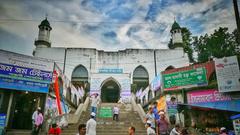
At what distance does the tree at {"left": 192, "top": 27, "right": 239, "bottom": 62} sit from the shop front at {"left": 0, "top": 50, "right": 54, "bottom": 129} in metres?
17.6

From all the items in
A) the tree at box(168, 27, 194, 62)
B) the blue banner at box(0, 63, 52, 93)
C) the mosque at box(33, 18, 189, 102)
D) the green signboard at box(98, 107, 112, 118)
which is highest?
the tree at box(168, 27, 194, 62)

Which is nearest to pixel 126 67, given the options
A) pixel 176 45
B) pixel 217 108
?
pixel 176 45

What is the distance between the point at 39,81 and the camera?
483 inches

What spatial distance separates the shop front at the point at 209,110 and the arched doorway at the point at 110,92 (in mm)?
12612

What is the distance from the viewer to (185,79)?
549 inches

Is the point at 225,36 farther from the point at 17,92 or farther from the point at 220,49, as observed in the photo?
the point at 17,92

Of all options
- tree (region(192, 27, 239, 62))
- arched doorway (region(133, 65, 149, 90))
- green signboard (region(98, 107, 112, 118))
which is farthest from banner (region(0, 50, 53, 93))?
tree (region(192, 27, 239, 62))

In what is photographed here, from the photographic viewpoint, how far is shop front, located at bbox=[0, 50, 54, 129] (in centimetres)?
1103

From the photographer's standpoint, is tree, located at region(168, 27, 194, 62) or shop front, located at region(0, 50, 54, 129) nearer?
shop front, located at region(0, 50, 54, 129)

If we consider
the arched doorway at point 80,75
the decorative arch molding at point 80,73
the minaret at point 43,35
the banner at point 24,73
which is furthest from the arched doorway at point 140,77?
the banner at point 24,73

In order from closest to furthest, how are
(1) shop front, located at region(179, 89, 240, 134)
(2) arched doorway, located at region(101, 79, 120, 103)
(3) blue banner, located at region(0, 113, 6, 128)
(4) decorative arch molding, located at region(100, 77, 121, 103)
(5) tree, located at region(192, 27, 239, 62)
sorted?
(3) blue banner, located at region(0, 113, 6, 128) < (1) shop front, located at region(179, 89, 240, 134) < (5) tree, located at region(192, 27, 239, 62) < (4) decorative arch molding, located at region(100, 77, 121, 103) < (2) arched doorway, located at region(101, 79, 120, 103)

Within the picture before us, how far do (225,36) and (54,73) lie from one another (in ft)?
60.4

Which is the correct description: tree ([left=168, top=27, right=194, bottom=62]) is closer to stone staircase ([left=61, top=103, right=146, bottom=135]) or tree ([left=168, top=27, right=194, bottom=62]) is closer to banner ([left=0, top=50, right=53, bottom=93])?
stone staircase ([left=61, top=103, right=146, bottom=135])

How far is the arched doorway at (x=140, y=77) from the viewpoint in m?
26.3
